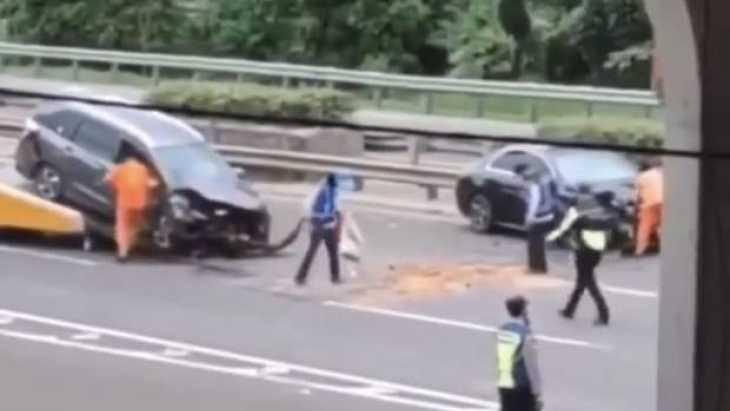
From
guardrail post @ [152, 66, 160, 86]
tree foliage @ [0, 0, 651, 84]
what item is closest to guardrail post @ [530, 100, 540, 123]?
tree foliage @ [0, 0, 651, 84]

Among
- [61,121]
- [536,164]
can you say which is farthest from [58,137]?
[536,164]

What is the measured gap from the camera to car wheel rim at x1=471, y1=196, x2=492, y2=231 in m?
3.34

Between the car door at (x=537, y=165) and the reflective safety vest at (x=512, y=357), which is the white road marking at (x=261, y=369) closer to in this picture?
the reflective safety vest at (x=512, y=357)

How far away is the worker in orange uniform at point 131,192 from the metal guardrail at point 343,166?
0.52ft

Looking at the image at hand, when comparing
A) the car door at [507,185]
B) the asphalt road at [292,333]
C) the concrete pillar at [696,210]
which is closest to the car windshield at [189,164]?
the asphalt road at [292,333]

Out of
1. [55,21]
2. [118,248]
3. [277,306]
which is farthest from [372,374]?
[55,21]

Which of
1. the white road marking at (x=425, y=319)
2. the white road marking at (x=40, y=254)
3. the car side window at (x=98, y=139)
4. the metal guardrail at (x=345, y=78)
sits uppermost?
the metal guardrail at (x=345, y=78)

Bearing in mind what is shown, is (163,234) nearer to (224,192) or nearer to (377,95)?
(224,192)

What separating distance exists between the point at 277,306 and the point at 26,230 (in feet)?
1.66

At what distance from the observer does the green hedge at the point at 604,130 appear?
2.68 metres

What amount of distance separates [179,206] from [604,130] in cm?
92

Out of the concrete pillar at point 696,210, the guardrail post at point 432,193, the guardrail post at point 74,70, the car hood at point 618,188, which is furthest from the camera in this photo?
the guardrail post at point 432,193

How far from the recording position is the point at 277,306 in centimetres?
368

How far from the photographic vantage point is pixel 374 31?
3242 millimetres
